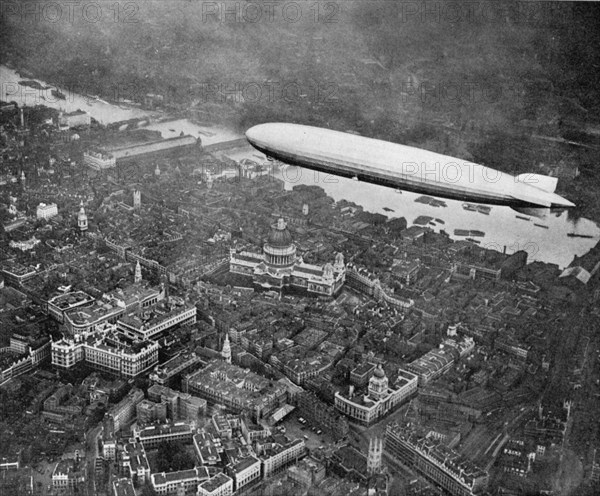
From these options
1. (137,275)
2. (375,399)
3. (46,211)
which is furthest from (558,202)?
(46,211)

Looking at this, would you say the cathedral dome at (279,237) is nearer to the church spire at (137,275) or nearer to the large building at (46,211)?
the church spire at (137,275)

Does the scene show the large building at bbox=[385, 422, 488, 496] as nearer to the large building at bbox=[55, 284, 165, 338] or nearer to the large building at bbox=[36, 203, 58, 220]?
the large building at bbox=[55, 284, 165, 338]

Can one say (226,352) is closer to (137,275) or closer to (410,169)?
(137,275)

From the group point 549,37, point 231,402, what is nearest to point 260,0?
point 549,37

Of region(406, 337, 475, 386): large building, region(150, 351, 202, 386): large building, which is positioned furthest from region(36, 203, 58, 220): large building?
region(406, 337, 475, 386): large building

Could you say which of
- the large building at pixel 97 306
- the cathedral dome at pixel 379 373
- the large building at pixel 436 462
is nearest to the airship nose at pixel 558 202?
the cathedral dome at pixel 379 373

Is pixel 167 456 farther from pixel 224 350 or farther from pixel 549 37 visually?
pixel 549 37

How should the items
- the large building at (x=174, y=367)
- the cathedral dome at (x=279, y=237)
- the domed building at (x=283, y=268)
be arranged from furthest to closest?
the cathedral dome at (x=279, y=237), the domed building at (x=283, y=268), the large building at (x=174, y=367)
